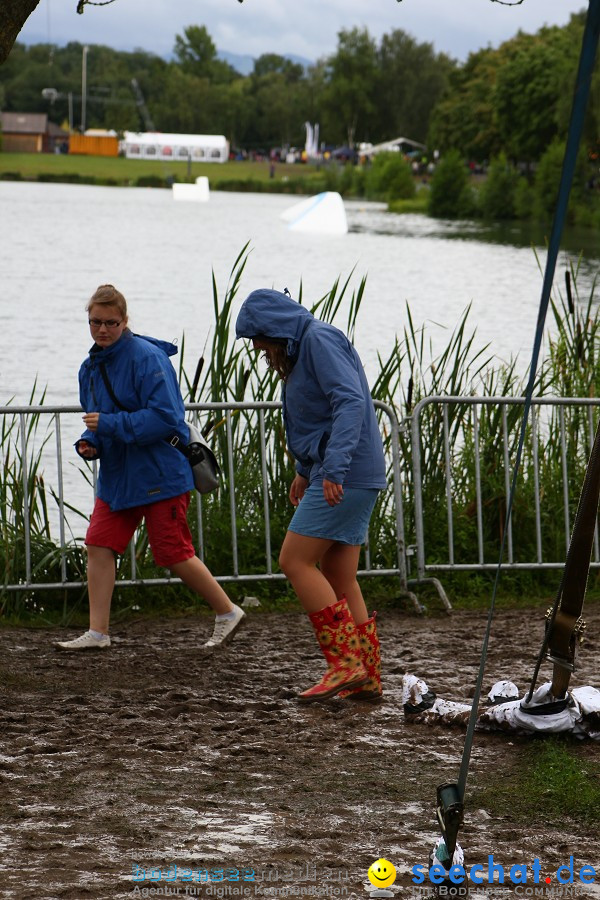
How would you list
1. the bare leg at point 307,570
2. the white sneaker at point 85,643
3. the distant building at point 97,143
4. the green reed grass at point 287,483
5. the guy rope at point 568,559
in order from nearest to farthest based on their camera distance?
1. the guy rope at point 568,559
2. the bare leg at point 307,570
3. the white sneaker at point 85,643
4. the green reed grass at point 287,483
5. the distant building at point 97,143

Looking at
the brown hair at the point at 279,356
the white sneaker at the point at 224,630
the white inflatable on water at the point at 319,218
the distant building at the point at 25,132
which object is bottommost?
the white sneaker at the point at 224,630

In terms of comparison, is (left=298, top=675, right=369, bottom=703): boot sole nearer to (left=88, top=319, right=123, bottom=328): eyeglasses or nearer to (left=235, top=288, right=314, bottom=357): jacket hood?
(left=235, top=288, right=314, bottom=357): jacket hood

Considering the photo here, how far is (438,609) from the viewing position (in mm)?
7211

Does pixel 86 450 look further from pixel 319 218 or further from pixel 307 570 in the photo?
pixel 319 218

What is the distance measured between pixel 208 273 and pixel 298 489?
100ft

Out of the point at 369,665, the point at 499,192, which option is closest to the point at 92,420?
the point at 369,665

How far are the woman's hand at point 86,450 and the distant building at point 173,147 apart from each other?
501ft

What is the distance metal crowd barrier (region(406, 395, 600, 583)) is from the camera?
24.3ft

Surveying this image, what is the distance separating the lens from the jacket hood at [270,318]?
501 cm

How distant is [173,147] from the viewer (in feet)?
520

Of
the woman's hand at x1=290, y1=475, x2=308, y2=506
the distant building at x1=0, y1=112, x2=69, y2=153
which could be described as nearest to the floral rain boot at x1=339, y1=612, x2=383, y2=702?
the woman's hand at x1=290, y1=475, x2=308, y2=506

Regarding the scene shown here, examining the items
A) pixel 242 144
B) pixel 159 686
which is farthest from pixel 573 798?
pixel 242 144

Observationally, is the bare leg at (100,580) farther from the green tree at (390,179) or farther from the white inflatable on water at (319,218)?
the green tree at (390,179)

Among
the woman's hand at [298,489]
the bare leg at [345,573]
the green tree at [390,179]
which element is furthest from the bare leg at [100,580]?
the green tree at [390,179]
